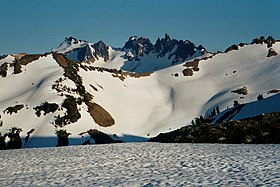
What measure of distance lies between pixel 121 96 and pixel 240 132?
444 feet

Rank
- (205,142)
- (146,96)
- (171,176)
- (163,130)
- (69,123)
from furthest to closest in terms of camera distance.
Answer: (146,96), (163,130), (69,123), (205,142), (171,176)

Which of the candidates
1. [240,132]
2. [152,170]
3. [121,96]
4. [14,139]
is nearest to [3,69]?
[121,96]

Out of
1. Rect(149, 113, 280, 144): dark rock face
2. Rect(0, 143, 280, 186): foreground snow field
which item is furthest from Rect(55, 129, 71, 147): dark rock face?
Rect(0, 143, 280, 186): foreground snow field

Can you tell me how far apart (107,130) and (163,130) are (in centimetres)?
2220

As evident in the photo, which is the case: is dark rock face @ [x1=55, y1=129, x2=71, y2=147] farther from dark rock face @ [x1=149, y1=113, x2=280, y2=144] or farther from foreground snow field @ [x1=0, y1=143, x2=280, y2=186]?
foreground snow field @ [x1=0, y1=143, x2=280, y2=186]

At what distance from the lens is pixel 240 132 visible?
111 feet

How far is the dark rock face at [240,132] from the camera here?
3190 centimetres

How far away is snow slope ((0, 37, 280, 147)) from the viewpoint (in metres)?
117

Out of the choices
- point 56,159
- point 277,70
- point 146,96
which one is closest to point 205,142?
point 56,159

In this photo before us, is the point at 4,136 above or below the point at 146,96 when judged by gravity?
below

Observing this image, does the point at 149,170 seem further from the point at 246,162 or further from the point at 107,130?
the point at 107,130

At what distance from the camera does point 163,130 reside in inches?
5172

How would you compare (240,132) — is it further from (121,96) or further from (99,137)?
(121,96)

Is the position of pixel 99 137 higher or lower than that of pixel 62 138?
higher
